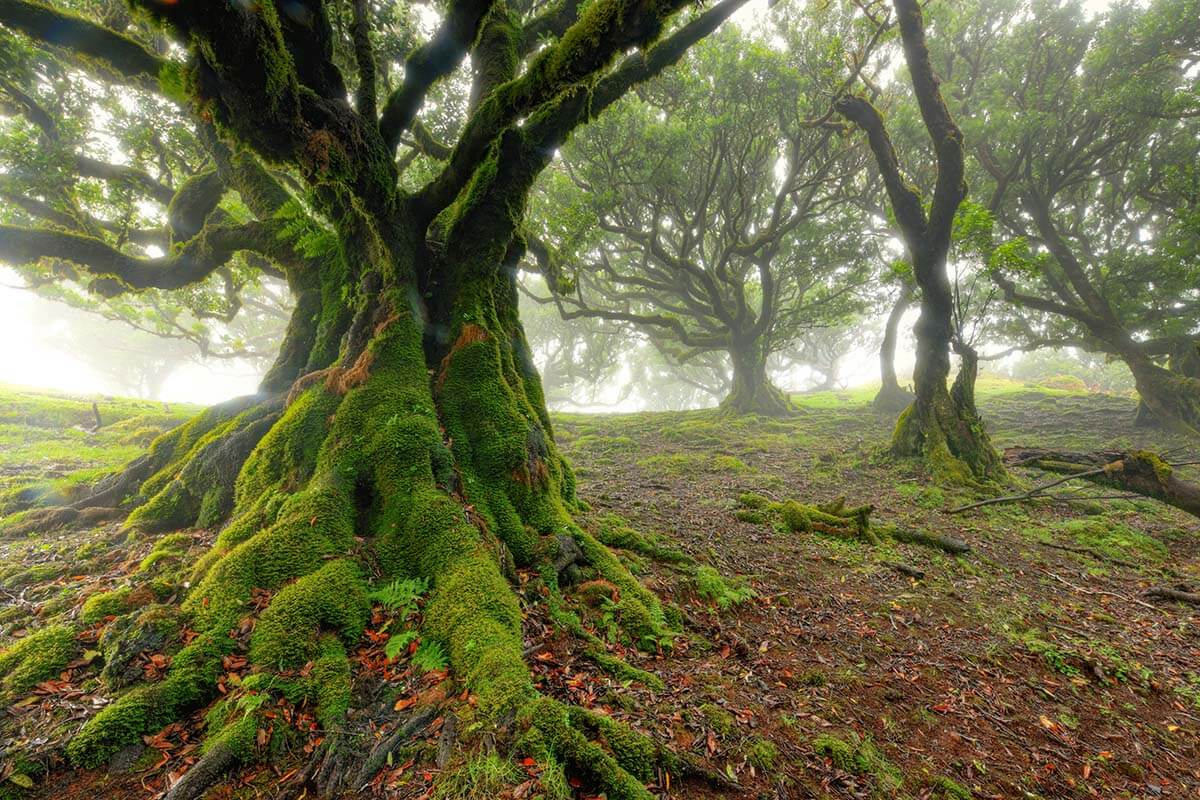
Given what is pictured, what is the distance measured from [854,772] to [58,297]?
85.0 feet

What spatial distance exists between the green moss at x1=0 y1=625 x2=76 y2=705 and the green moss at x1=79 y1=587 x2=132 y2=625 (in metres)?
0.16

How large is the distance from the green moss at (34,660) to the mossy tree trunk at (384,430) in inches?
26.0

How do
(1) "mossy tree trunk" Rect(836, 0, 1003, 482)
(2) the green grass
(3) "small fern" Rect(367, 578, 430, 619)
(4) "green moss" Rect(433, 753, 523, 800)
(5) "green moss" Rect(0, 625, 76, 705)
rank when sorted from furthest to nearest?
1. (1) "mossy tree trunk" Rect(836, 0, 1003, 482)
2. (2) the green grass
3. (3) "small fern" Rect(367, 578, 430, 619)
4. (5) "green moss" Rect(0, 625, 76, 705)
5. (4) "green moss" Rect(433, 753, 523, 800)

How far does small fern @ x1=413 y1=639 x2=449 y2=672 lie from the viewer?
3.33 m

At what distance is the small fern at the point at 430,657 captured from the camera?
3.33 meters

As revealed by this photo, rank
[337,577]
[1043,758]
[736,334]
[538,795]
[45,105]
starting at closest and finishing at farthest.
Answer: [538,795] → [1043,758] → [337,577] → [45,105] → [736,334]

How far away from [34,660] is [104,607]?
0.58 metres

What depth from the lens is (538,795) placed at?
94.1 inches

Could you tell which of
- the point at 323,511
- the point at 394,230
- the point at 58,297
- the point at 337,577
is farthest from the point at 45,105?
the point at 337,577

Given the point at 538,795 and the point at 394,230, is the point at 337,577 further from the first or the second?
the point at 394,230

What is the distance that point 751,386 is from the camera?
2280 centimetres

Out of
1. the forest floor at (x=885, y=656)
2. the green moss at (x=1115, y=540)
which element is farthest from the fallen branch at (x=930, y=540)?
the green moss at (x=1115, y=540)

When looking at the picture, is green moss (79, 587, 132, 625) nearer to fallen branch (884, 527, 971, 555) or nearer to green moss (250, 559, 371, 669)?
green moss (250, 559, 371, 669)

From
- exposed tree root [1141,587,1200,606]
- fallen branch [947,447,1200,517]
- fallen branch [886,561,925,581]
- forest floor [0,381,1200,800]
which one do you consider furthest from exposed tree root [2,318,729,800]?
exposed tree root [1141,587,1200,606]
